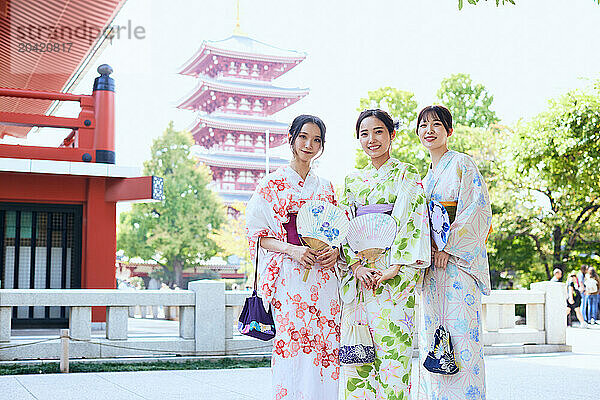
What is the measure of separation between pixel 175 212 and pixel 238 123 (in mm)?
14846

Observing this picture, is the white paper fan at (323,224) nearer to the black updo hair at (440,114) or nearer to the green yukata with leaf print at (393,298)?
the green yukata with leaf print at (393,298)

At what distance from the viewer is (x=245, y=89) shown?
39594 mm

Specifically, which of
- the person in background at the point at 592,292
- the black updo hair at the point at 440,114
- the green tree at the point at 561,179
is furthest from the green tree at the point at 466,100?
the black updo hair at the point at 440,114

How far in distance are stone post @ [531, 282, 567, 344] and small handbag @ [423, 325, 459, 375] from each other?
19.0 feet

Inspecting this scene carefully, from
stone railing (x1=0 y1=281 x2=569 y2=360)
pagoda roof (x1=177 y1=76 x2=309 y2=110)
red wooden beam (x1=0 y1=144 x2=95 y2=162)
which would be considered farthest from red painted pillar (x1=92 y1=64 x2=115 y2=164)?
pagoda roof (x1=177 y1=76 x2=309 y2=110)

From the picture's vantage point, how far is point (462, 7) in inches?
138

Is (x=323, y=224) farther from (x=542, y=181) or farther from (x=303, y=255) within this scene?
(x=542, y=181)

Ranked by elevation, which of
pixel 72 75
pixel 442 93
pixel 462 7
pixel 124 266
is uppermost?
pixel 442 93

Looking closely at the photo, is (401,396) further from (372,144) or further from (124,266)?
(124,266)

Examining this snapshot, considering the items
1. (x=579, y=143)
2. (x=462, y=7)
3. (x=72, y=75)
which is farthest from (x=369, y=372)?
(x=579, y=143)

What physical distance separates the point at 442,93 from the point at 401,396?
78.9 feet

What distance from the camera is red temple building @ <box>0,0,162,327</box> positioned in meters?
9.34

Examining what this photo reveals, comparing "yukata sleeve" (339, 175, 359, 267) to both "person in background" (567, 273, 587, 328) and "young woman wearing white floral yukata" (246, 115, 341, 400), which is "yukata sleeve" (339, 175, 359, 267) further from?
"person in background" (567, 273, 587, 328)

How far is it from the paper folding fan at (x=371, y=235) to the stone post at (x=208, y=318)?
4.30 metres
